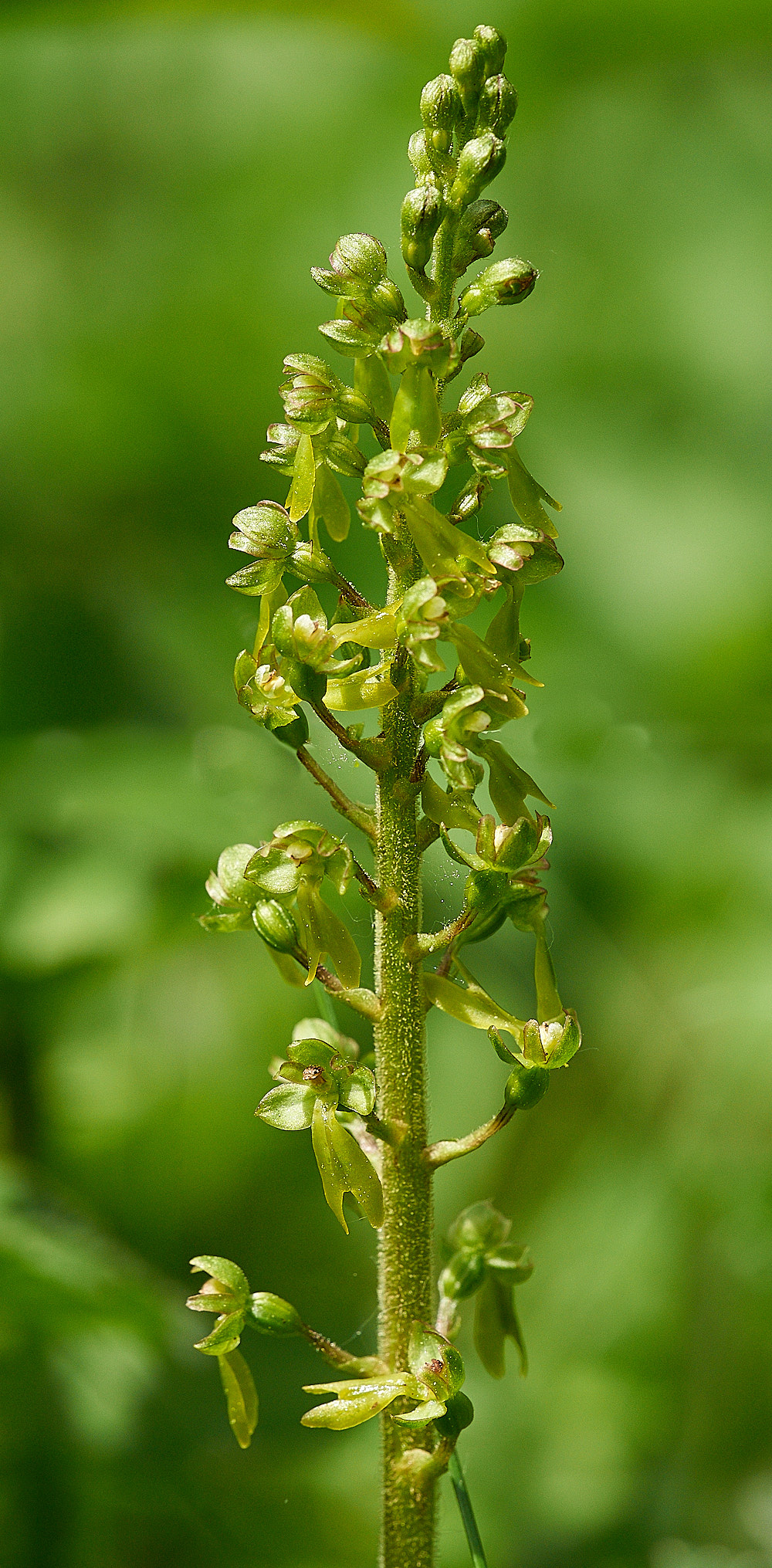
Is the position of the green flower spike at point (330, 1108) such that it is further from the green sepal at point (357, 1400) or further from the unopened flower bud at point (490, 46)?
the unopened flower bud at point (490, 46)

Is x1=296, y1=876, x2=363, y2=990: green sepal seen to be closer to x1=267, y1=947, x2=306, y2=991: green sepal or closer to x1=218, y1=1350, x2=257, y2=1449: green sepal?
x1=267, y1=947, x2=306, y2=991: green sepal

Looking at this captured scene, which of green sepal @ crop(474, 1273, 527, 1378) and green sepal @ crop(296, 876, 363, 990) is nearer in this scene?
green sepal @ crop(296, 876, 363, 990)

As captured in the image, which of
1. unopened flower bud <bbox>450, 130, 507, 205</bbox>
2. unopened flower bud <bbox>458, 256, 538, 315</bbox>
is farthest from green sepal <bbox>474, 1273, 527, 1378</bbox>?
unopened flower bud <bbox>450, 130, 507, 205</bbox>

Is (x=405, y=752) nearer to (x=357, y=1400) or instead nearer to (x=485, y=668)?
(x=485, y=668)

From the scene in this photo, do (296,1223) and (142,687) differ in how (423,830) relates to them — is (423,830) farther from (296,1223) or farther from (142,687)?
(142,687)

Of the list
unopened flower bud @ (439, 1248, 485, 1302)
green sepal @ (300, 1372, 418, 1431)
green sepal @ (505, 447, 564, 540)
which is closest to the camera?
green sepal @ (300, 1372, 418, 1431)

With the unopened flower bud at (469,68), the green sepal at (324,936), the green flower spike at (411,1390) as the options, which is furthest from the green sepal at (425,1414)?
the unopened flower bud at (469,68)

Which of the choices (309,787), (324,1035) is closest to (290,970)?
(324,1035)

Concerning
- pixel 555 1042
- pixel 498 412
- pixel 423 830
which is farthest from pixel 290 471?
pixel 555 1042
